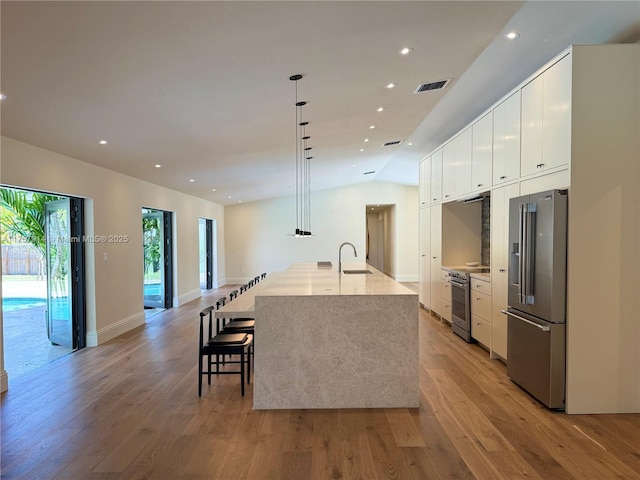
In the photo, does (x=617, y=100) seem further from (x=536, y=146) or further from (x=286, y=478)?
(x=286, y=478)

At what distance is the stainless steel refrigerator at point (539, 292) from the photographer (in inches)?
114

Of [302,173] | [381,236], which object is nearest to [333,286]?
[302,173]

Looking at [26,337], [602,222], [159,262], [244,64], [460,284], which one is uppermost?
[244,64]

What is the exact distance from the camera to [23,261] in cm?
482

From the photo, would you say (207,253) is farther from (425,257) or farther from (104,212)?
(425,257)

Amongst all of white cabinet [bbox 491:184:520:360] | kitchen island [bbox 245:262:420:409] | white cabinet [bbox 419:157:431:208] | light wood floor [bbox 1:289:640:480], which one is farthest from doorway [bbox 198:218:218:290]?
white cabinet [bbox 491:184:520:360]

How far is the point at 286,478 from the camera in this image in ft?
7.12

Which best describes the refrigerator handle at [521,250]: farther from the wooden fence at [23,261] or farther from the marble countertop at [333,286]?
the wooden fence at [23,261]

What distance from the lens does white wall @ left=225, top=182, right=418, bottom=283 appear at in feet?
37.5

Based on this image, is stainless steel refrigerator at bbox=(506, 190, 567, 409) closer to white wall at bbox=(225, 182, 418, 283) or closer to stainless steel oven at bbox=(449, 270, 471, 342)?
stainless steel oven at bbox=(449, 270, 471, 342)

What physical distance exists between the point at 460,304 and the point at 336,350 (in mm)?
2698

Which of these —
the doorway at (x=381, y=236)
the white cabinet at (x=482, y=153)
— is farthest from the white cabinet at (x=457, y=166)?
the doorway at (x=381, y=236)

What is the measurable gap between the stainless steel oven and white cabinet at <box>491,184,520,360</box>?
2.16 ft

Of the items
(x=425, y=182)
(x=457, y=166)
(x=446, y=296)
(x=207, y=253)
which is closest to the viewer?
(x=457, y=166)
